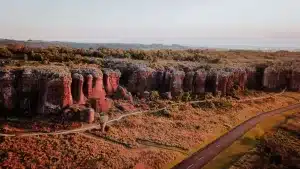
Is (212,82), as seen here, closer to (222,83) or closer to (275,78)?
(222,83)

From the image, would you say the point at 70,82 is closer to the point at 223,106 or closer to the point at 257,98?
the point at 223,106

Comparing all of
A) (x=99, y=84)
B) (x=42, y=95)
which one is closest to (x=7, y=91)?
(x=42, y=95)

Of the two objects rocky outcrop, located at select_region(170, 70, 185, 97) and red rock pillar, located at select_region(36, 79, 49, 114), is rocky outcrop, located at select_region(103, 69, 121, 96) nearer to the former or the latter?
rocky outcrop, located at select_region(170, 70, 185, 97)

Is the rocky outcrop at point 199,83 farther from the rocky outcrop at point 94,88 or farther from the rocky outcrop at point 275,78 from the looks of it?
the rocky outcrop at point 275,78

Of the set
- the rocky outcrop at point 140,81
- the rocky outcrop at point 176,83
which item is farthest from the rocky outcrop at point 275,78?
the rocky outcrop at point 140,81

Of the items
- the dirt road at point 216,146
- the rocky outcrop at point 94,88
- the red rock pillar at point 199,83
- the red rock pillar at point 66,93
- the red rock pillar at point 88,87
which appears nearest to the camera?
the dirt road at point 216,146

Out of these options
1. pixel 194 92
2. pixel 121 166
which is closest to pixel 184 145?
pixel 121 166
